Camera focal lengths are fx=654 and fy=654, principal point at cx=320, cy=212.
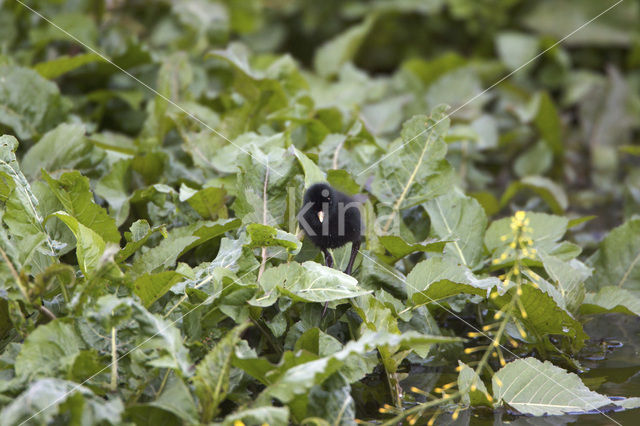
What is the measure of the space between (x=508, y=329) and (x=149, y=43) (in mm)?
2393

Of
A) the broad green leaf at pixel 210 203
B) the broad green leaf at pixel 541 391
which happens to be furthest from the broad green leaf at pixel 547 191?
the broad green leaf at pixel 210 203

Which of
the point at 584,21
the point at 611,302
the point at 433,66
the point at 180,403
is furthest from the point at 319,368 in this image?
the point at 584,21

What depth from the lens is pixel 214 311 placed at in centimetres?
155

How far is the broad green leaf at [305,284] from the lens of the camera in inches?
60.4

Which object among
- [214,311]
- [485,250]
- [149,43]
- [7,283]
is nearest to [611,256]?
[485,250]

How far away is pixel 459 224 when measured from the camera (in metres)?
2.01

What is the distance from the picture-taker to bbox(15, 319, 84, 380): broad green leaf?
1350 millimetres

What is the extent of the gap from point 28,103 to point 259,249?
114 centimetres

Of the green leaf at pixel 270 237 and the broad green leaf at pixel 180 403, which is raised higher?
the green leaf at pixel 270 237

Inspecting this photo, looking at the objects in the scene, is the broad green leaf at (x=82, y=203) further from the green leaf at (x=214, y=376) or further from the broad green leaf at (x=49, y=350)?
the green leaf at (x=214, y=376)

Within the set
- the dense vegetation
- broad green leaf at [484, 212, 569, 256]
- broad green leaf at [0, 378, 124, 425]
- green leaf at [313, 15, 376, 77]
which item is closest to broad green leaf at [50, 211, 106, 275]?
the dense vegetation

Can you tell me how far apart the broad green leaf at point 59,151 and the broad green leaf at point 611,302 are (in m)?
1.62

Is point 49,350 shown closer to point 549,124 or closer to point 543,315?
point 543,315

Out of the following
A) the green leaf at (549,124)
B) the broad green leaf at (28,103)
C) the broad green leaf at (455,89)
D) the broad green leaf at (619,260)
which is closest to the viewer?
the broad green leaf at (619,260)
